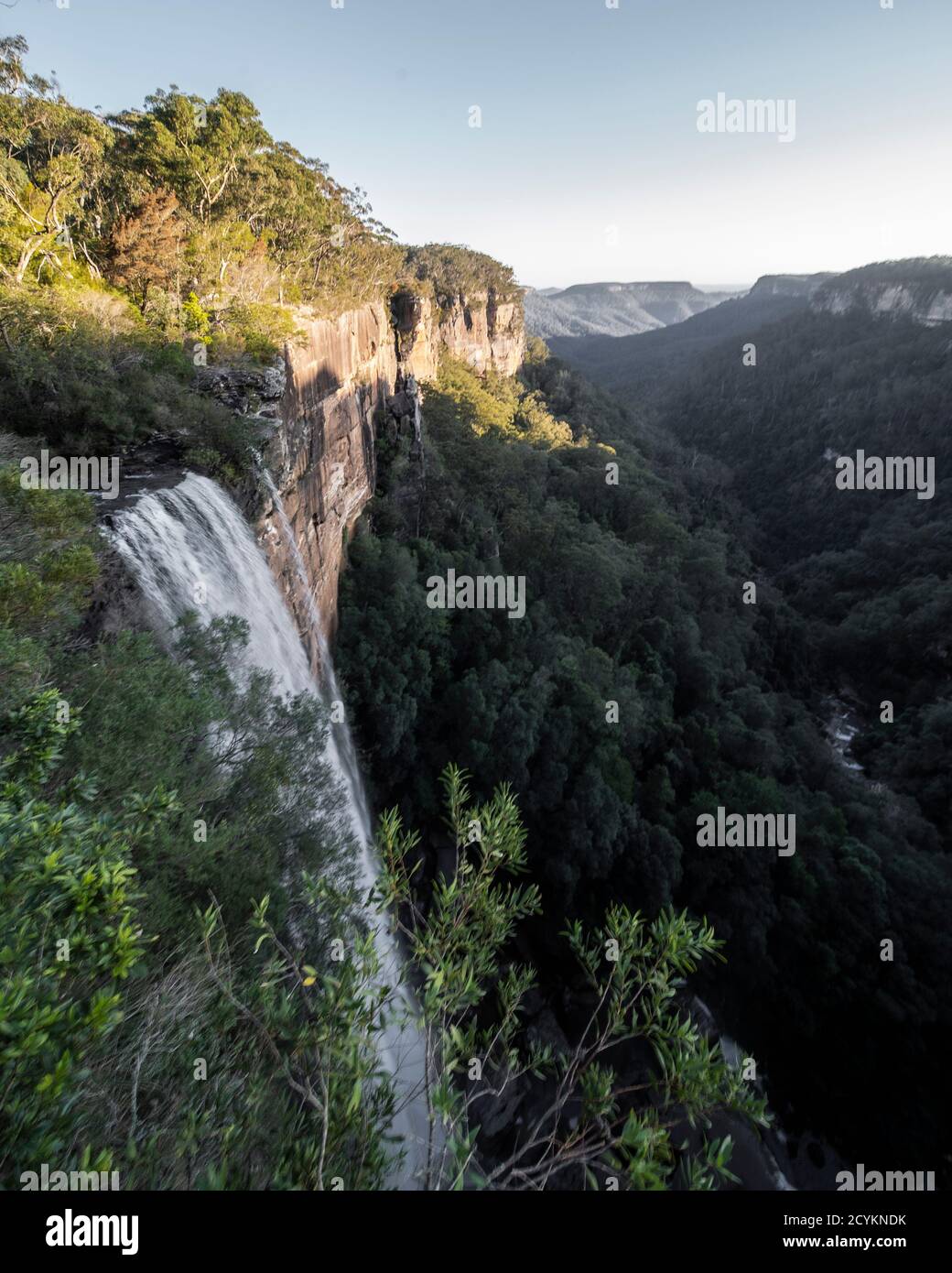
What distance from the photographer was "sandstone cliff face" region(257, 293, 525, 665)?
42.2 ft

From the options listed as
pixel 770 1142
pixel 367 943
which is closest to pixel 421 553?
pixel 367 943

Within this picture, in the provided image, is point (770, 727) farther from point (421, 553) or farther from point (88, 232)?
point (88, 232)

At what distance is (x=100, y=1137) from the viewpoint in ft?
9.18

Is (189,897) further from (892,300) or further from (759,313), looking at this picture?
(759,313)

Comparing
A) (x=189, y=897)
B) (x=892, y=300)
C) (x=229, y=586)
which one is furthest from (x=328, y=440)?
(x=892, y=300)

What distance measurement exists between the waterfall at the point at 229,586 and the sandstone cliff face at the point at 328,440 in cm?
112

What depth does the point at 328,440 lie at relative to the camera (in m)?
17.1

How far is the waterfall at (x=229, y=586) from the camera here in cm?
704

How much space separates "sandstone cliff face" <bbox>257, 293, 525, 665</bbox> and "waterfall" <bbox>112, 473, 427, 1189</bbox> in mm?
1116
